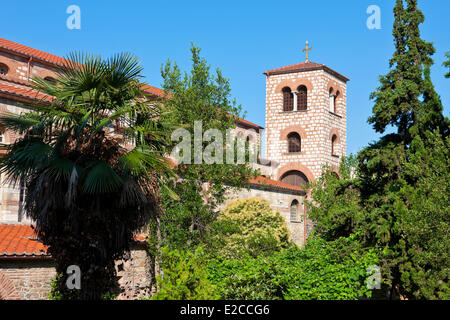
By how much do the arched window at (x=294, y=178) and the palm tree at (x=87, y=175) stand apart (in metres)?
26.0

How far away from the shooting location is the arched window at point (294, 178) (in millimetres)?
35969

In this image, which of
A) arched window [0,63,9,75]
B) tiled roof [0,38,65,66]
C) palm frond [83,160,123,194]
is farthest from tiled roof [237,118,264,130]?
palm frond [83,160,123,194]

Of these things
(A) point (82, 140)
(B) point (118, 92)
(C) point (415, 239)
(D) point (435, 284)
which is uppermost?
(B) point (118, 92)

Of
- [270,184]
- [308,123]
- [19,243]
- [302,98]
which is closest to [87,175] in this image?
[19,243]

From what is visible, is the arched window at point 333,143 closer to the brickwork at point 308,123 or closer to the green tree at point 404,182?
the brickwork at point 308,123

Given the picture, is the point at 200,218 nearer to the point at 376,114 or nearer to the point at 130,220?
the point at 376,114

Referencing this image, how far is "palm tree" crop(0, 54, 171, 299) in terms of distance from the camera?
31.7 feet

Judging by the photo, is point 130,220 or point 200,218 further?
point 200,218

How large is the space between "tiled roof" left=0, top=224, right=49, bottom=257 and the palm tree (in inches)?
106

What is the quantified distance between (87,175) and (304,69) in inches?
1141

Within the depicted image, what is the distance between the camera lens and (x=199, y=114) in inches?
771

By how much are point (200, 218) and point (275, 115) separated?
63.9 ft
